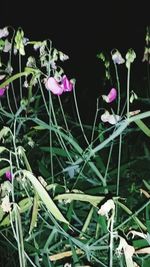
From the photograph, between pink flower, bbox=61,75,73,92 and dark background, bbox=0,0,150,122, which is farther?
dark background, bbox=0,0,150,122

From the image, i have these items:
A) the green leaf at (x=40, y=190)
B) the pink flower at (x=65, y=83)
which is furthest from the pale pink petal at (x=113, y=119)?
the green leaf at (x=40, y=190)

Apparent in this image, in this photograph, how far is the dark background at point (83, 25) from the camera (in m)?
2.16

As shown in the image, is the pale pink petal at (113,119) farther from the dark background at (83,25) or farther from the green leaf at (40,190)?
the dark background at (83,25)

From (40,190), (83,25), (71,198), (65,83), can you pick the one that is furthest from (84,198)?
(83,25)

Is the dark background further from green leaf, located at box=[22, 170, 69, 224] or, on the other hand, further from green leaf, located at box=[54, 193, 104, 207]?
green leaf, located at box=[22, 170, 69, 224]

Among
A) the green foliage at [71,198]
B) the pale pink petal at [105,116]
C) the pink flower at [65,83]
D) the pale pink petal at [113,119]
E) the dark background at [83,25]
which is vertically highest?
the dark background at [83,25]

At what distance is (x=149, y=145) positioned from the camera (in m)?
1.10

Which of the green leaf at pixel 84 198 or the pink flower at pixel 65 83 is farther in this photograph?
the pink flower at pixel 65 83

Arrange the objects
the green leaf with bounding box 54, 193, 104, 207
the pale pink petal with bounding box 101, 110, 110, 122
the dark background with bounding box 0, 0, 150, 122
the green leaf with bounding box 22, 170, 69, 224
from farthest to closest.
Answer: the dark background with bounding box 0, 0, 150, 122 → the pale pink petal with bounding box 101, 110, 110, 122 → the green leaf with bounding box 54, 193, 104, 207 → the green leaf with bounding box 22, 170, 69, 224

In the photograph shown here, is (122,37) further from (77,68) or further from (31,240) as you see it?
(31,240)

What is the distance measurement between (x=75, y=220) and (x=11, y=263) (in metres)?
0.12

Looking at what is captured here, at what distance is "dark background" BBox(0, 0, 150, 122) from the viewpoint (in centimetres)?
216

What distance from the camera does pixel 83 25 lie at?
2.30 meters

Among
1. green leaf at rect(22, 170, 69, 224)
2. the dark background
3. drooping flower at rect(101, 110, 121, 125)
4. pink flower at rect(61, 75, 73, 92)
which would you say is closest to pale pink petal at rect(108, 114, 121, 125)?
drooping flower at rect(101, 110, 121, 125)
